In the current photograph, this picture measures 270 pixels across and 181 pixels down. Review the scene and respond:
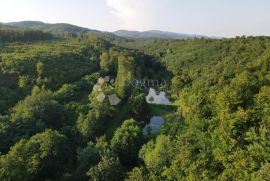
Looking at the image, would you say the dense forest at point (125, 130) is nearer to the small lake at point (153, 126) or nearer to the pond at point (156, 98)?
the small lake at point (153, 126)

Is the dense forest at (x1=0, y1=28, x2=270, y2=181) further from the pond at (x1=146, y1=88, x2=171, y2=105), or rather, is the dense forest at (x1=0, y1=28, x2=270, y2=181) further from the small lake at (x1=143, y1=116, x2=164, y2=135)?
the pond at (x1=146, y1=88, x2=171, y2=105)

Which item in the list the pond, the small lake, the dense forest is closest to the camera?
the dense forest

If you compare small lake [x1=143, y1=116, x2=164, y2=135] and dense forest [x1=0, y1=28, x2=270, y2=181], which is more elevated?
dense forest [x1=0, y1=28, x2=270, y2=181]

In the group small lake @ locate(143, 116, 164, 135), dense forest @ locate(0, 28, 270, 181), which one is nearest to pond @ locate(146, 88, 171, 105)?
dense forest @ locate(0, 28, 270, 181)

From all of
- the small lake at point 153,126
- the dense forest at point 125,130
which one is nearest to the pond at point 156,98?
the dense forest at point 125,130

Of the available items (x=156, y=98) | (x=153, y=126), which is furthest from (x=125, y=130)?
(x=156, y=98)

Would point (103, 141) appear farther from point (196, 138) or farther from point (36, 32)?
point (36, 32)

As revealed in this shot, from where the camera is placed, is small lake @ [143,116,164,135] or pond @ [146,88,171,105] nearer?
small lake @ [143,116,164,135]
